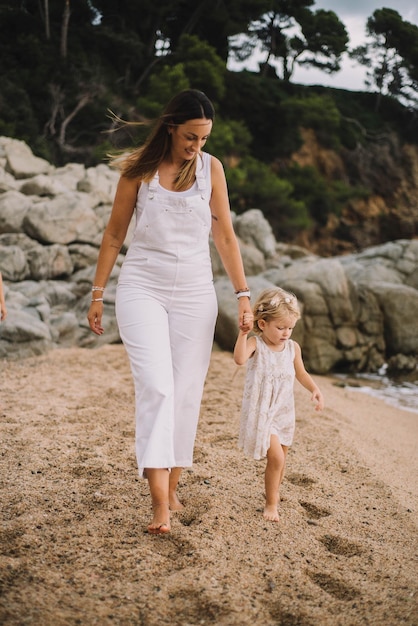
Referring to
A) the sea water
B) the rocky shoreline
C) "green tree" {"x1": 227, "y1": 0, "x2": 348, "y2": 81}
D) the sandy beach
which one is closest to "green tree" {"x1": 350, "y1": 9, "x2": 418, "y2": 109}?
"green tree" {"x1": 227, "y1": 0, "x2": 348, "y2": 81}

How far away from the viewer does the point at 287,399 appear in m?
3.00

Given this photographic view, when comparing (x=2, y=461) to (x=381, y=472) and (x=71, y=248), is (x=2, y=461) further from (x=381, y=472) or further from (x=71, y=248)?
(x=71, y=248)

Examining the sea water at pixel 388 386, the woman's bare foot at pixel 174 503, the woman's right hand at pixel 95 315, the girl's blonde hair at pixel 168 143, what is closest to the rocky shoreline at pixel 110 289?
the sea water at pixel 388 386

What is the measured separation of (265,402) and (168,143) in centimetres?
133

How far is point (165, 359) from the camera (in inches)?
103

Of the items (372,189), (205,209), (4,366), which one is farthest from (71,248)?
(372,189)

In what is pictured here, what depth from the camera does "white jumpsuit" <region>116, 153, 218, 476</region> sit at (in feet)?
8.32

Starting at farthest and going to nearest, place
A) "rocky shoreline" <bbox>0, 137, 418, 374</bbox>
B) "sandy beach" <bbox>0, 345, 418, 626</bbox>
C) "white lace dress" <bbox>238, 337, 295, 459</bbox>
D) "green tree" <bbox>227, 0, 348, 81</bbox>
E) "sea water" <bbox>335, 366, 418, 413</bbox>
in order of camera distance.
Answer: "green tree" <bbox>227, 0, 348, 81</bbox>
"rocky shoreline" <bbox>0, 137, 418, 374</bbox>
"sea water" <bbox>335, 366, 418, 413</bbox>
"white lace dress" <bbox>238, 337, 295, 459</bbox>
"sandy beach" <bbox>0, 345, 418, 626</bbox>

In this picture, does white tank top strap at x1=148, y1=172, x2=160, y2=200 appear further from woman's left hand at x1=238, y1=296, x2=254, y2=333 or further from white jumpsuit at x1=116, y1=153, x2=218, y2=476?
woman's left hand at x1=238, y1=296, x2=254, y2=333

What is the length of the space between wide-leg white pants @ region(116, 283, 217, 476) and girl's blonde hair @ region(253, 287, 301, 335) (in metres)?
0.27

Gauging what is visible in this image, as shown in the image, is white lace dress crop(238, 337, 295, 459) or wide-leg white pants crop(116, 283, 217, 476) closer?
wide-leg white pants crop(116, 283, 217, 476)

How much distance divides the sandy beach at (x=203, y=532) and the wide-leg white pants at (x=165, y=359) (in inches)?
17.0

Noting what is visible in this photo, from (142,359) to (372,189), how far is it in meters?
29.3

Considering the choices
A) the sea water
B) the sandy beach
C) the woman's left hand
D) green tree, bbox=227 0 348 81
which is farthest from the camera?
green tree, bbox=227 0 348 81
